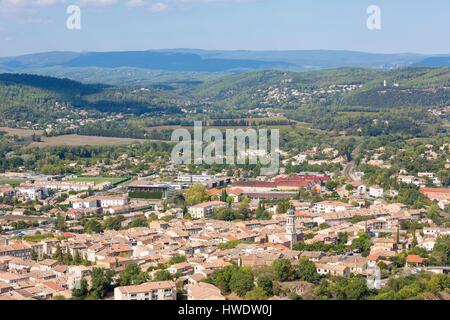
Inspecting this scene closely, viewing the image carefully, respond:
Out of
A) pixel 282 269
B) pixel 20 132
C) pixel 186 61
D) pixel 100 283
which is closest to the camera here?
pixel 100 283

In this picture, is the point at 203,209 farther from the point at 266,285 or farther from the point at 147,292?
the point at 147,292

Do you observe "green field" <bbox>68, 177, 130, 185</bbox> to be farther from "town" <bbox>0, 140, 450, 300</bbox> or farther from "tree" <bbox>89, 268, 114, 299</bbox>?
"tree" <bbox>89, 268, 114, 299</bbox>

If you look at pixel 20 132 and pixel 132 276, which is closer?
pixel 132 276

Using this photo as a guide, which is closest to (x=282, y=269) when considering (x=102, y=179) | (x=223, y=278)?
(x=223, y=278)
